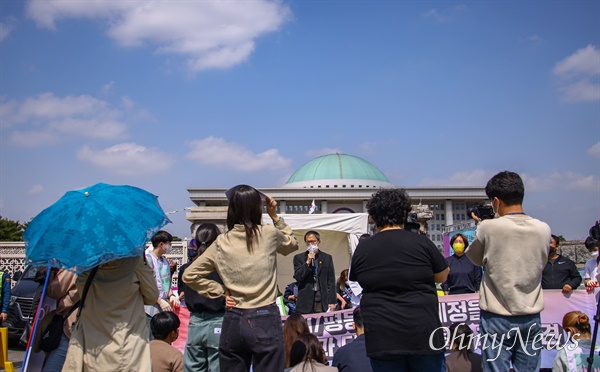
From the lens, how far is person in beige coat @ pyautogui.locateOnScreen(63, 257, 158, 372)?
335cm

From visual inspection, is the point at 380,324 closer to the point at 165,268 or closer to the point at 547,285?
the point at 165,268

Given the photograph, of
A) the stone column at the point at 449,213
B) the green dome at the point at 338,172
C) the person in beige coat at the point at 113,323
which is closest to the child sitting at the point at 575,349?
the person in beige coat at the point at 113,323

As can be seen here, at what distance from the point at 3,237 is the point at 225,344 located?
40.3 meters

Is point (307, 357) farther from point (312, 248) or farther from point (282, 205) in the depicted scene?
point (282, 205)

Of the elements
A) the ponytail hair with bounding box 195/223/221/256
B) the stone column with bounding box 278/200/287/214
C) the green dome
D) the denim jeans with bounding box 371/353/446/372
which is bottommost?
the denim jeans with bounding box 371/353/446/372

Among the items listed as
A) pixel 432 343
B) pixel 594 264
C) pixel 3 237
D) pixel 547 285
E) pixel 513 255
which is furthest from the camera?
pixel 3 237

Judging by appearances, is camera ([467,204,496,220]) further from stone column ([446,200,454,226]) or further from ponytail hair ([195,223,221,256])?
stone column ([446,200,454,226])

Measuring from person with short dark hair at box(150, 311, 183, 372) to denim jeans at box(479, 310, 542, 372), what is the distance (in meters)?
2.71

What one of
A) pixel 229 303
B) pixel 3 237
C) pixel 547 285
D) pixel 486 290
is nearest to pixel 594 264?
pixel 547 285

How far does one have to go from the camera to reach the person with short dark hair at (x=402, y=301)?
10.5 feet

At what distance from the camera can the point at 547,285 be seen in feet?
23.2

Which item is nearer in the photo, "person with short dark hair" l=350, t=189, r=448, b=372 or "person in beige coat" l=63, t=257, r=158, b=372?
"person with short dark hair" l=350, t=189, r=448, b=372

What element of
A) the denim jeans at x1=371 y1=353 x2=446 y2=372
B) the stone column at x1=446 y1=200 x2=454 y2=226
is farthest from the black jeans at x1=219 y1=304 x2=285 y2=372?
the stone column at x1=446 y1=200 x2=454 y2=226

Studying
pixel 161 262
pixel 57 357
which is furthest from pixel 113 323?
pixel 161 262
